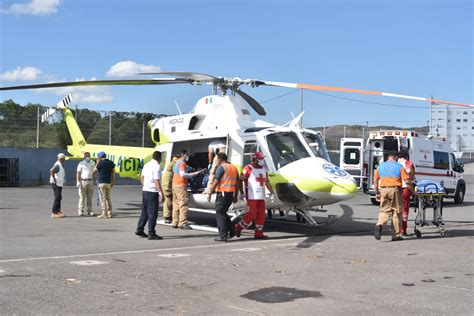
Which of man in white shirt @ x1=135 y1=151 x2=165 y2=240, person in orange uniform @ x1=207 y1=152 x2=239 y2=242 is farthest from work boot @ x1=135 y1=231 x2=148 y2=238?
person in orange uniform @ x1=207 y1=152 x2=239 y2=242

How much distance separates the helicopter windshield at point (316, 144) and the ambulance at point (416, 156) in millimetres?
9345

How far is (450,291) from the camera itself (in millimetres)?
6656

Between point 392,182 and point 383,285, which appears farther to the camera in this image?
point 392,182

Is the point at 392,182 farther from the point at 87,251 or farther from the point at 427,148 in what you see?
the point at 427,148

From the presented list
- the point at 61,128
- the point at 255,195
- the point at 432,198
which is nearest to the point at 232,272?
the point at 255,195

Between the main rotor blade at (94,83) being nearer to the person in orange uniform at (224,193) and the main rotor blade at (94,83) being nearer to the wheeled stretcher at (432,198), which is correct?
the person in orange uniform at (224,193)

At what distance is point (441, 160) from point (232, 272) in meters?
18.4

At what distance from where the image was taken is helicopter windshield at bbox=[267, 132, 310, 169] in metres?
12.3

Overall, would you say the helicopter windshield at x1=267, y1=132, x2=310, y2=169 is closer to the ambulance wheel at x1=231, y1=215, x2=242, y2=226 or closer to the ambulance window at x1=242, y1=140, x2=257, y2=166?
the ambulance window at x1=242, y1=140, x2=257, y2=166

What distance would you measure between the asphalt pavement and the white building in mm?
48313

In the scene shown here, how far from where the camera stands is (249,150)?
1280cm

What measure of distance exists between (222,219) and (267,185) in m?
1.25

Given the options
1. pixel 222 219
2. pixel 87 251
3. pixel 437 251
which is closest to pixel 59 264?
pixel 87 251

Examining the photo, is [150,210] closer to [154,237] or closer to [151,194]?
[151,194]
